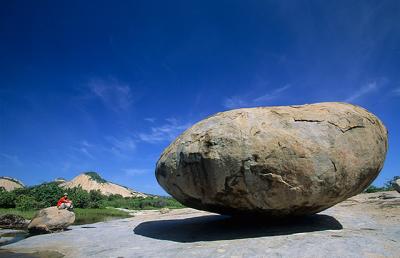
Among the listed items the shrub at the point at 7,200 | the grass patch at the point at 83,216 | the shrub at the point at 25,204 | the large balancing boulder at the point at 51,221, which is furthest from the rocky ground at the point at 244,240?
the shrub at the point at 7,200

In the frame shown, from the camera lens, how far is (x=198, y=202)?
9.88m

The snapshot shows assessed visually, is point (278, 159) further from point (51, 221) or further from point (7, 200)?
point (7, 200)

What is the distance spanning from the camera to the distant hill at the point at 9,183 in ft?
283

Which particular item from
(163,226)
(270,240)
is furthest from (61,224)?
(270,240)

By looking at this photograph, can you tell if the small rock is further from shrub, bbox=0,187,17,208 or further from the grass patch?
shrub, bbox=0,187,17,208

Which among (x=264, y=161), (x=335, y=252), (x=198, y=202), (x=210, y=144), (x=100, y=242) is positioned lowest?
(x=335, y=252)

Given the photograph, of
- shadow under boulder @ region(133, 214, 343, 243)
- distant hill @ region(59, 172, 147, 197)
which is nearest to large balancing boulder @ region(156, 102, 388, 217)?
shadow under boulder @ region(133, 214, 343, 243)

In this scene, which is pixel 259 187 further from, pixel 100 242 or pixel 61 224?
pixel 61 224

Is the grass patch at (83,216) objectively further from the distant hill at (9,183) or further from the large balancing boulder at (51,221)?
the distant hill at (9,183)

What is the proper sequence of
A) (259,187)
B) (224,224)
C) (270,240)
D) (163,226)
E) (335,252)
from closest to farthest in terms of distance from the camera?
(335,252)
(270,240)
(259,187)
(224,224)
(163,226)

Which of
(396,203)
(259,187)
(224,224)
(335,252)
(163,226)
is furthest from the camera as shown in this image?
(396,203)

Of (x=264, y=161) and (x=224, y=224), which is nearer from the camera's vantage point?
(x=264, y=161)

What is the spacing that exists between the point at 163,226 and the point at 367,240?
707 centimetres

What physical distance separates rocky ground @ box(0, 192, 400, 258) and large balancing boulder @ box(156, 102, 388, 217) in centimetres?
77
